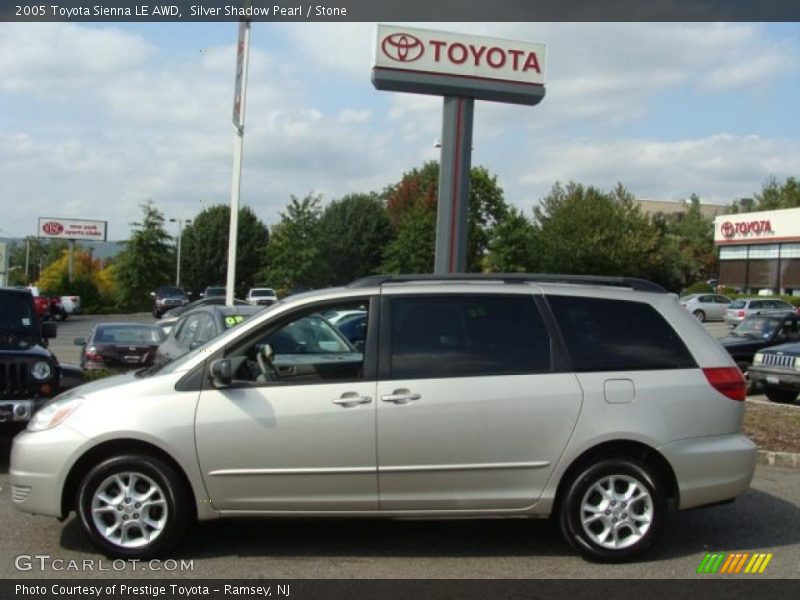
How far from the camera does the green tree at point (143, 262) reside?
180ft

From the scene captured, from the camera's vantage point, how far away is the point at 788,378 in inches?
533

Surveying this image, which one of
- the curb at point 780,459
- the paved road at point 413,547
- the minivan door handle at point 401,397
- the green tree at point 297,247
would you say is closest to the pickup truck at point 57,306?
the green tree at point 297,247

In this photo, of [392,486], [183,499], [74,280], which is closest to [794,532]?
[392,486]

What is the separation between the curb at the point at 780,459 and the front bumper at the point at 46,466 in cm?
675

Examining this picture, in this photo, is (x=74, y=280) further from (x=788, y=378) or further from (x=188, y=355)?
(x=188, y=355)

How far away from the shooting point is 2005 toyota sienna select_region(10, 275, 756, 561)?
18.0 feet

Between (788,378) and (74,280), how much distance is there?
53.2 m

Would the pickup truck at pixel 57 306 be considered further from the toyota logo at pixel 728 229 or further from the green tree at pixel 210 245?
the toyota logo at pixel 728 229

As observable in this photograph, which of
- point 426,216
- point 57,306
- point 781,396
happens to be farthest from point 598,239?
point 781,396

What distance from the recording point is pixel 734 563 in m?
5.72

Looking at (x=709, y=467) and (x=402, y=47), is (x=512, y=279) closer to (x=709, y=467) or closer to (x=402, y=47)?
(x=709, y=467)

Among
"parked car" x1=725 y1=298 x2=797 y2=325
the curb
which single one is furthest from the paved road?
"parked car" x1=725 y1=298 x2=797 y2=325

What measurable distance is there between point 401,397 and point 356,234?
61806 mm

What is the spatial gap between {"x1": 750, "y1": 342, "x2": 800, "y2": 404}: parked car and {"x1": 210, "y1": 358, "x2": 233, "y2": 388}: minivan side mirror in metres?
10.6
